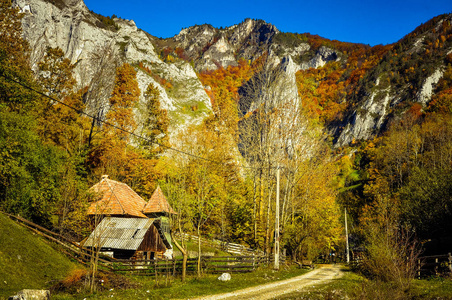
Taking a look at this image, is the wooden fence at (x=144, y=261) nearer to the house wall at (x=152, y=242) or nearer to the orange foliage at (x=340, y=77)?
the house wall at (x=152, y=242)

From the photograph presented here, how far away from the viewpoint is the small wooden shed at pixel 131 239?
2197cm

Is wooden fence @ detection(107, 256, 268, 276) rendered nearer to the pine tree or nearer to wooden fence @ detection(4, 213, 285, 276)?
wooden fence @ detection(4, 213, 285, 276)

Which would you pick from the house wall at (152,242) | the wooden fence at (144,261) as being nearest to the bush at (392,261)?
the wooden fence at (144,261)

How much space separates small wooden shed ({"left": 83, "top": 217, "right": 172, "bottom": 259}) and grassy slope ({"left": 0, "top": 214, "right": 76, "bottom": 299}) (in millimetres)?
3344

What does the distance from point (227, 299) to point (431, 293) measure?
7.48 metres

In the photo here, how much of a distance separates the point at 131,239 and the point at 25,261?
7.61 m

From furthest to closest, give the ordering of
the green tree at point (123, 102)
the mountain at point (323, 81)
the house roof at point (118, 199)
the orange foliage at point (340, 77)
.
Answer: the orange foliage at point (340, 77) < the mountain at point (323, 81) < the green tree at point (123, 102) < the house roof at point (118, 199)

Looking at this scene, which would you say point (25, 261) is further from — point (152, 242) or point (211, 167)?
point (211, 167)

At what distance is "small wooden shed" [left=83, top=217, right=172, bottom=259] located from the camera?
72.1 ft

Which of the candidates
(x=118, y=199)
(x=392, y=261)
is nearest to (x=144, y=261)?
(x=118, y=199)

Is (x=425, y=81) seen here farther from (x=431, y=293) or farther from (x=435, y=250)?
(x=431, y=293)

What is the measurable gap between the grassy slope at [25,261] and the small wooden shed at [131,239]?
11.0ft

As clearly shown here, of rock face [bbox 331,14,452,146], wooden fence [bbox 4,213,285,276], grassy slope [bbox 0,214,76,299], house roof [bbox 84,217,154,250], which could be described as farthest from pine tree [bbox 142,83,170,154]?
rock face [bbox 331,14,452,146]

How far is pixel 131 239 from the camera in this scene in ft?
72.8
